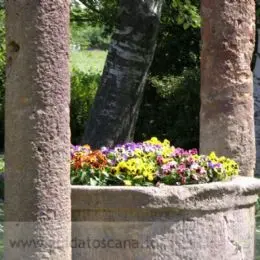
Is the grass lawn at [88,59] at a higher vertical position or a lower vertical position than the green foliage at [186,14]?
higher

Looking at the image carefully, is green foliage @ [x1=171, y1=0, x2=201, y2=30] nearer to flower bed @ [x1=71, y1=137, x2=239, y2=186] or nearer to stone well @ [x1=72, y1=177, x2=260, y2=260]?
flower bed @ [x1=71, y1=137, x2=239, y2=186]

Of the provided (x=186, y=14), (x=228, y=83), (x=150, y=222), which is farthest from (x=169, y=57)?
(x=150, y=222)

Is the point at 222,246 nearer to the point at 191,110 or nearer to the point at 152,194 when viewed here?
the point at 152,194

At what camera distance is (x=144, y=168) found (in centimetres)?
611

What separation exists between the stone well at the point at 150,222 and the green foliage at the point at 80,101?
44.8ft

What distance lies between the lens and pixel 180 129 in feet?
56.3

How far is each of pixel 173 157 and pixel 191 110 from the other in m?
10.7

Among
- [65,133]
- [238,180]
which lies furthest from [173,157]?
[65,133]

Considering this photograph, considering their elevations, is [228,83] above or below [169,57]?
below

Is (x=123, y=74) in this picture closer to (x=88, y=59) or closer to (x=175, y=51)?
(x=175, y=51)

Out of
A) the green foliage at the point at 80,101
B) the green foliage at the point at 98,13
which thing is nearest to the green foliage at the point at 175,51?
the green foliage at the point at 98,13

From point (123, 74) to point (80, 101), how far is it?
10694 mm

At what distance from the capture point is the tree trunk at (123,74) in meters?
9.55

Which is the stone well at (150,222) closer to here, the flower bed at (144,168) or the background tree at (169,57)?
the flower bed at (144,168)
